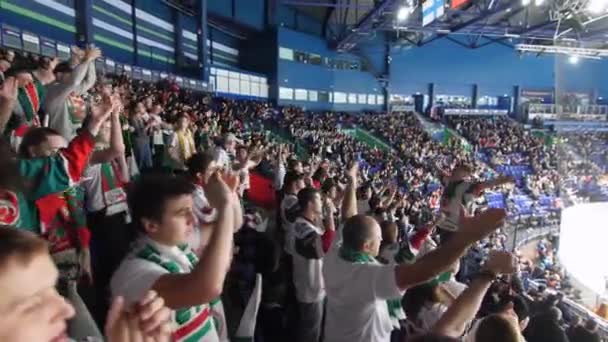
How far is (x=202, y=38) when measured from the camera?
17.4 meters

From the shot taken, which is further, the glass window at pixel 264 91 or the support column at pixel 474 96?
the support column at pixel 474 96

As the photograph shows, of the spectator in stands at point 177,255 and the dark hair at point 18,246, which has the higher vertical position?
the dark hair at point 18,246

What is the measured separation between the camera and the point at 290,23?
23.8 m

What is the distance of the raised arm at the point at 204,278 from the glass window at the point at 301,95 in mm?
22829

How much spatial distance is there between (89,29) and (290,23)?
1341 centimetres

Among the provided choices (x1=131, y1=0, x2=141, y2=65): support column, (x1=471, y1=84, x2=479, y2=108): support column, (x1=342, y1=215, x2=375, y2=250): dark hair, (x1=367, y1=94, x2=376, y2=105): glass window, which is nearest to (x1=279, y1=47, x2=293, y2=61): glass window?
(x1=367, y1=94, x2=376, y2=105): glass window

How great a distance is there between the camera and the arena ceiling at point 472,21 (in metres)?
12.1

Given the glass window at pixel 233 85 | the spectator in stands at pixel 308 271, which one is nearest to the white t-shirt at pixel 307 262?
the spectator in stands at pixel 308 271

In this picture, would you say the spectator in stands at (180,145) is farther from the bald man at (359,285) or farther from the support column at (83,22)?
the support column at (83,22)

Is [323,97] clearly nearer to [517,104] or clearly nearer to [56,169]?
[517,104]

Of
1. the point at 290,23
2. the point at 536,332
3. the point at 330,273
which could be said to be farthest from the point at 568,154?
the point at 290,23

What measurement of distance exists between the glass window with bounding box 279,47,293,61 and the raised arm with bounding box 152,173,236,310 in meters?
22.1

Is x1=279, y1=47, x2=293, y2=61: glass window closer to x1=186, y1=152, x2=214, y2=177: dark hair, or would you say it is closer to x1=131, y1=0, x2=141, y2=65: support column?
x1=131, y1=0, x2=141, y2=65: support column

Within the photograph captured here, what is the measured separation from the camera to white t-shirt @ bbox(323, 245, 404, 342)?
2.06m
